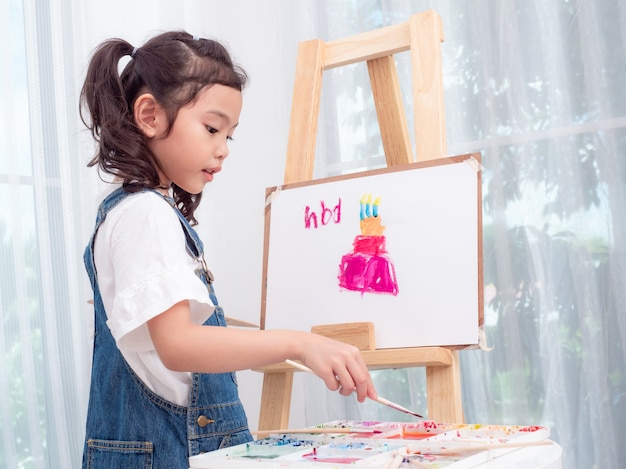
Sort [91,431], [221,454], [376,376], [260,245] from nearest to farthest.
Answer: [221,454] < [91,431] < [376,376] < [260,245]

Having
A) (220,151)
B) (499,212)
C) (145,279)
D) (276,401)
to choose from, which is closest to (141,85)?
(220,151)

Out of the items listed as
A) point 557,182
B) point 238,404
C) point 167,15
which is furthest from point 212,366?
point 167,15

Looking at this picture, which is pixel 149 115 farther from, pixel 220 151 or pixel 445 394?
pixel 445 394

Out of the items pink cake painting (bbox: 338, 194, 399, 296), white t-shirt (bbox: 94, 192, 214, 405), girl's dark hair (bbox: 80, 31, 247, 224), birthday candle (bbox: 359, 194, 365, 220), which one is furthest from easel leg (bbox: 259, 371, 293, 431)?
girl's dark hair (bbox: 80, 31, 247, 224)

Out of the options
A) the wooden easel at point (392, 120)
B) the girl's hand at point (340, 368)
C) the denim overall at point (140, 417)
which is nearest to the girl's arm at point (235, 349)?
the girl's hand at point (340, 368)

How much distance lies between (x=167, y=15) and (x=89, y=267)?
159 cm

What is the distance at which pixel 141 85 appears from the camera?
1303mm

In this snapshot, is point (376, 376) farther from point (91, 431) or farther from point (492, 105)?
point (91, 431)

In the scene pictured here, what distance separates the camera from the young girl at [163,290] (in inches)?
40.5

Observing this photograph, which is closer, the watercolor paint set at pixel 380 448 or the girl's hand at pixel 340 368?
the watercolor paint set at pixel 380 448

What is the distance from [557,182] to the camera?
2.21 meters

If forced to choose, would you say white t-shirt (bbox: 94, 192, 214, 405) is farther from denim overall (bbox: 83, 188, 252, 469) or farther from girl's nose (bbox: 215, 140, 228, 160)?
girl's nose (bbox: 215, 140, 228, 160)

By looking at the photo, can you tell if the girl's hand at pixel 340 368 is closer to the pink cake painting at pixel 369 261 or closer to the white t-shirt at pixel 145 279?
the white t-shirt at pixel 145 279

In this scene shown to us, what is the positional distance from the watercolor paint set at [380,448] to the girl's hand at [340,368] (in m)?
0.07
